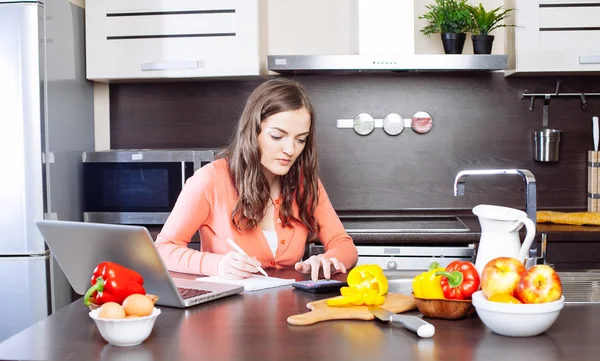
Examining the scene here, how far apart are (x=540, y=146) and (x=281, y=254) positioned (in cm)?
198

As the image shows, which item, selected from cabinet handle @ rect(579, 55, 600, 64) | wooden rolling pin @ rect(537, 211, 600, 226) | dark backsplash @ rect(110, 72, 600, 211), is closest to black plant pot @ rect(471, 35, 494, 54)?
dark backsplash @ rect(110, 72, 600, 211)

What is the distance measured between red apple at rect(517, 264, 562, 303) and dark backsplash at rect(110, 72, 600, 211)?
258 cm

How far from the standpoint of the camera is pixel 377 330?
1.74 meters

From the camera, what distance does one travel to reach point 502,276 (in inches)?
68.1

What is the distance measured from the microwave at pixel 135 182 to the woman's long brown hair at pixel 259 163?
1139mm

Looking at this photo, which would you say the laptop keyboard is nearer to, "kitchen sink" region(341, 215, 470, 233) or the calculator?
the calculator

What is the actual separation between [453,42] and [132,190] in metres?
1.72

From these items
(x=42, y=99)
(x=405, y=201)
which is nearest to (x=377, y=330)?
(x=42, y=99)

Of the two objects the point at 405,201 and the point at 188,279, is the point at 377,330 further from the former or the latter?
the point at 405,201

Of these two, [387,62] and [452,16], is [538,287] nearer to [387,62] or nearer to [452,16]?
[387,62]

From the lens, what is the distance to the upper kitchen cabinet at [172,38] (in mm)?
3869

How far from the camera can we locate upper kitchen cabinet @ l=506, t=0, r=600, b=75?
3789 millimetres

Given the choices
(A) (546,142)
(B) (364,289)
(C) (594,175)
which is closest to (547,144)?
(A) (546,142)

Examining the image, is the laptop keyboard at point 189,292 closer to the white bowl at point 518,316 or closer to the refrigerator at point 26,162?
the white bowl at point 518,316
